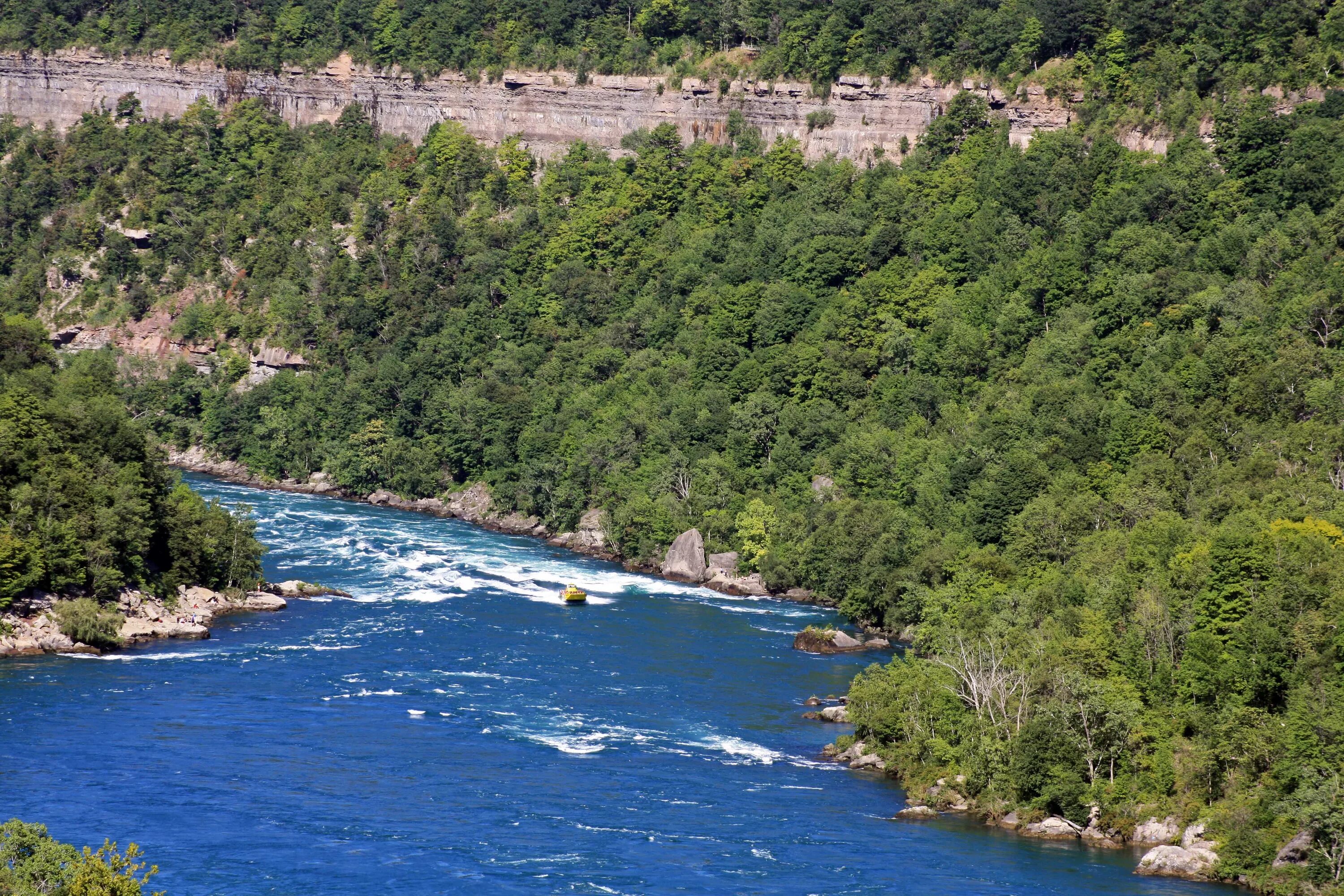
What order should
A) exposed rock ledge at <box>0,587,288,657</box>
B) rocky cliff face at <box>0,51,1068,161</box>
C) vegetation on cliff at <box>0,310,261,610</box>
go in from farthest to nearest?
rocky cliff face at <box>0,51,1068,161</box>
vegetation on cliff at <box>0,310,261,610</box>
exposed rock ledge at <box>0,587,288,657</box>

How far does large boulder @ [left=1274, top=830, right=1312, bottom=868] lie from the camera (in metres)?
60.0

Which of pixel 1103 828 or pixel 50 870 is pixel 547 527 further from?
pixel 50 870

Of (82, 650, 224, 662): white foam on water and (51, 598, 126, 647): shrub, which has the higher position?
(51, 598, 126, 647): shrub

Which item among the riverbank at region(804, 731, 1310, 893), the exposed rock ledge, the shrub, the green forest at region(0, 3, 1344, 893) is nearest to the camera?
the riverbank at region(804, 731, 1310, 893)

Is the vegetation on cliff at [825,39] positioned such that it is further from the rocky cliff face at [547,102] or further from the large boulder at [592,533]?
the large boulder at [592,533]

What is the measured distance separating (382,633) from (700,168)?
76180 millimetres

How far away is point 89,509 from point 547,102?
3675 inches

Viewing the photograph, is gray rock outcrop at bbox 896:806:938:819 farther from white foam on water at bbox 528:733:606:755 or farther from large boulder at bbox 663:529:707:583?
large boulder at bbox 663:529:707:583

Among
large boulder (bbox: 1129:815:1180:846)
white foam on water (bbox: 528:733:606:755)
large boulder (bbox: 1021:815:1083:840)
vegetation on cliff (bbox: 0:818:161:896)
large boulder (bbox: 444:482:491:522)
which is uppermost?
vegetation on cliff (bbox: 0:818:161:896)

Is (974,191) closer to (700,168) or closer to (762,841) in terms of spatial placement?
(700,168)

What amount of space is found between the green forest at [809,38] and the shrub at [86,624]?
83.4 meters

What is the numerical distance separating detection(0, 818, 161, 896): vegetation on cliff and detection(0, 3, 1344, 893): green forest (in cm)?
3709

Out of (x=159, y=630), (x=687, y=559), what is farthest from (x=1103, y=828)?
(x=159, y=630)

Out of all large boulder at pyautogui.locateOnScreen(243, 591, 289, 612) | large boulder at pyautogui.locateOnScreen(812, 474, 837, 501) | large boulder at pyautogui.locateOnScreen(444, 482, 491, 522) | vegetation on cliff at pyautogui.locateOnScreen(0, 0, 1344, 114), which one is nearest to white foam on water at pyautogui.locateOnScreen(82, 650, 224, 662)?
large boulder at pyautogui.locateOnScreen(243, 591, 289, 612)
